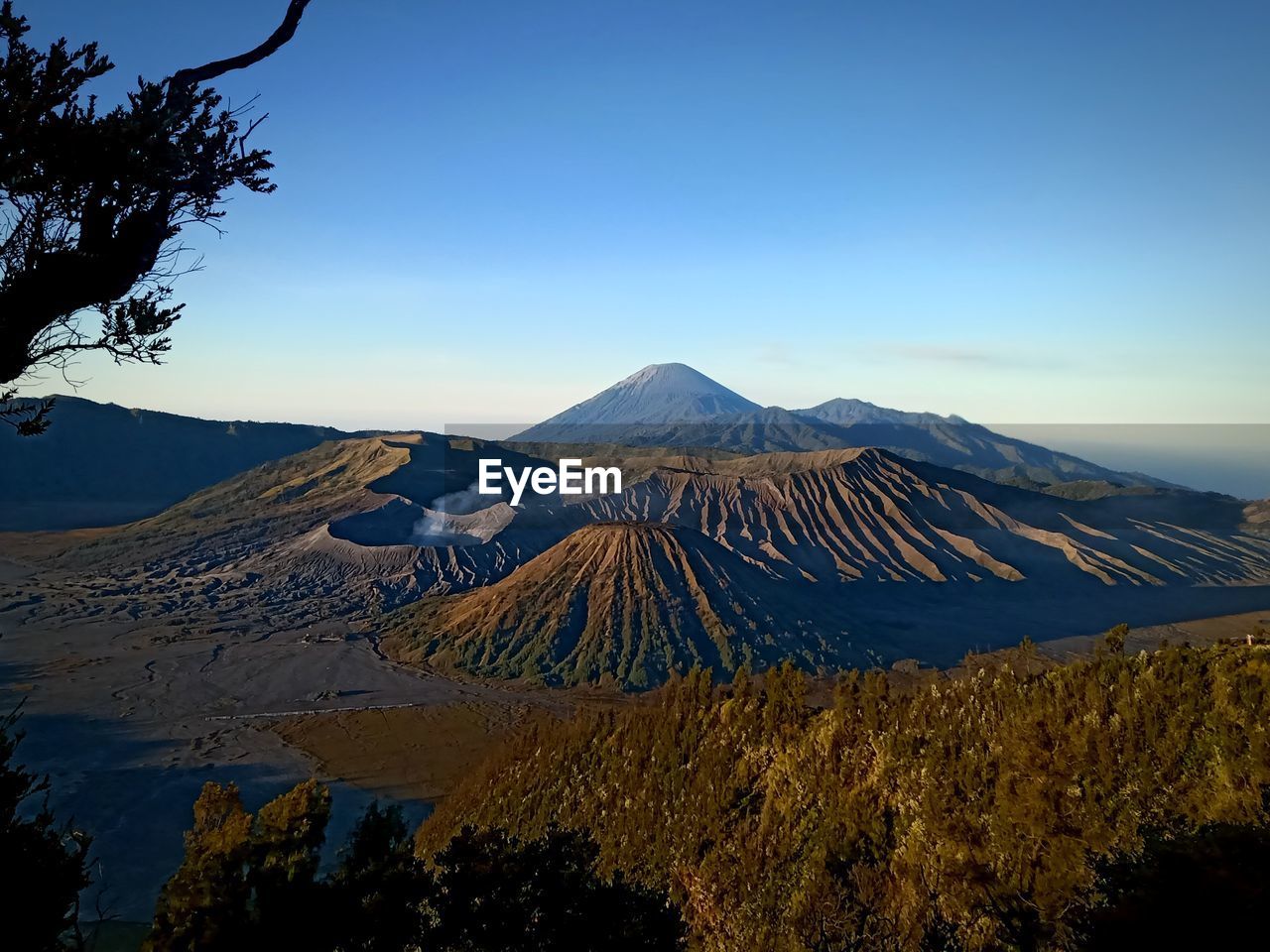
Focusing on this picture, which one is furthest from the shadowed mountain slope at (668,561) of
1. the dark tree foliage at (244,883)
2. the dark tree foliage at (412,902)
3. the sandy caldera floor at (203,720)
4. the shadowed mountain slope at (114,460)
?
the dark tree foliage at (412,902)

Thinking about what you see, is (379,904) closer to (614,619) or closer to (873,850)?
(873,850)

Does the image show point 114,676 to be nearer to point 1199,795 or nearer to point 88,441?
point 1199,795

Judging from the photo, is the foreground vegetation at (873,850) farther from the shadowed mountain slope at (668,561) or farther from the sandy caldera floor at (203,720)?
the shadowed mountain slope at (668,561)

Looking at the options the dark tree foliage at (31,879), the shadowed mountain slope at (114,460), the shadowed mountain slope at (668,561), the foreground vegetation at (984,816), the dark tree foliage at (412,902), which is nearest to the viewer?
the dark tree foliage at (31,879)

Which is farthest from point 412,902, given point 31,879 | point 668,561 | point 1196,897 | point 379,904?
point 668,561

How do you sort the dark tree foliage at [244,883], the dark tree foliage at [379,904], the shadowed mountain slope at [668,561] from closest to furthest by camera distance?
the dark tree foliage at [379,904] < the dark tree foliage at [244,883] < the shadowed mountain slope at [668,561]

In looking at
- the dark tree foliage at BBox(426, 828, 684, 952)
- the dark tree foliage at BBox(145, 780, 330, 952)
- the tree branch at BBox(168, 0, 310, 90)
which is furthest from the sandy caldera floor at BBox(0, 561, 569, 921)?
the tree branch at BBox(168, 0, 310, 90)

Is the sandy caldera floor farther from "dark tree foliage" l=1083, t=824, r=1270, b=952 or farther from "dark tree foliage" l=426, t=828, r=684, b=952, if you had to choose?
"dark tree foliage" l=1083, t=824, r=1270, b=952
